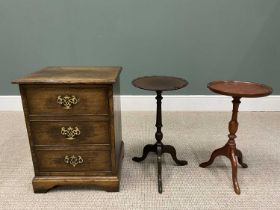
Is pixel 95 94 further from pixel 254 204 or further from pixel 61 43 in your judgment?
pixel 61 43

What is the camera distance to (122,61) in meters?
2.83

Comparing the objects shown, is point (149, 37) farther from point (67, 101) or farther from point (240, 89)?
point (67, 101)

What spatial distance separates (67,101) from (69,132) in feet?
0.66

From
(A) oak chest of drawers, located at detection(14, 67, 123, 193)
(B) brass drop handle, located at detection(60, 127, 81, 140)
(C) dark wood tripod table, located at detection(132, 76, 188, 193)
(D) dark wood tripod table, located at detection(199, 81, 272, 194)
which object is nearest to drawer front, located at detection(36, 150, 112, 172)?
(A) oak chest of drawers, located at detection(14, 67, 123, 193)

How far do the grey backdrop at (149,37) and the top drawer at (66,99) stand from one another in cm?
144

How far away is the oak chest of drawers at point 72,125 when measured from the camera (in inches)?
56.2

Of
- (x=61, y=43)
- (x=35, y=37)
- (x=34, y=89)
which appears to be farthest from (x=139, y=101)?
(x=34, y=89)

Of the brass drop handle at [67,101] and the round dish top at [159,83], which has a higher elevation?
the round dish top at [159,83]

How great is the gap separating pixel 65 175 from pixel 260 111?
2355 mm

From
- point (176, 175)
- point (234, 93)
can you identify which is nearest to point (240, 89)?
point (234, 93)

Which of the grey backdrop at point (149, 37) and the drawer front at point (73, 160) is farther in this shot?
the grey backdrop at point (149, 37)

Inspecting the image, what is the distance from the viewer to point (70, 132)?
1521 mm

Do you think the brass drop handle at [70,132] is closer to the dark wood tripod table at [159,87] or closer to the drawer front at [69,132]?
the drawer front at [69,132]

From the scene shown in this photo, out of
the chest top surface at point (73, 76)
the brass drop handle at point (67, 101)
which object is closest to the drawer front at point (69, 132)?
the brass drop handle at point (67, 101)
